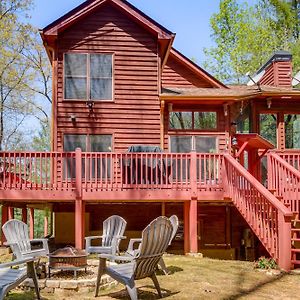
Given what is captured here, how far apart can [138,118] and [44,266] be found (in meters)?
7.48

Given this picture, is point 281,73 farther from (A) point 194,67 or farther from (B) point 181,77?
(B) point 181,77

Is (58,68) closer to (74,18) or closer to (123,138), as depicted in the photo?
(74,18)

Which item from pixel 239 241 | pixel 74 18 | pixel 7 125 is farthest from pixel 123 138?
pixel 7 125

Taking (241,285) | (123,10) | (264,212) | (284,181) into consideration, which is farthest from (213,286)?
(123,10)

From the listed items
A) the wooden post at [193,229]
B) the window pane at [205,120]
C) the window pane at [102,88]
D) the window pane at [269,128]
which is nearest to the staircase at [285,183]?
the wooden post at [193,229]

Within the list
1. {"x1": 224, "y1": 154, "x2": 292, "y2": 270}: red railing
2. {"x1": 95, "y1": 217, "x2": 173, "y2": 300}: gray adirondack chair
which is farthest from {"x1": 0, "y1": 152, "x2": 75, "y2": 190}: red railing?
{"x1": 95, "y1": 217, "x2": 173, "y2": 300}: gray adirondack chair

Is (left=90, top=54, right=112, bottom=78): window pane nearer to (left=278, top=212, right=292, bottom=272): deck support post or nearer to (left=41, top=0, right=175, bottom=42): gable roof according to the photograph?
(left=41, top=0, right=175, bottom=42): gable roof

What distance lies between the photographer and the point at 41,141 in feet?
126

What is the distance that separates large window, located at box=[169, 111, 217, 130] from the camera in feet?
47.7

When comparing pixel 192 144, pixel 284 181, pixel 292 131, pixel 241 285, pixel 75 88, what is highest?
pixel 75 88

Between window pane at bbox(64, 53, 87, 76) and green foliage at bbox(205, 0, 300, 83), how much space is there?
55.4 feet

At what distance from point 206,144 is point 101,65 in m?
3.88

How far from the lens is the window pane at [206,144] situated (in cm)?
1441

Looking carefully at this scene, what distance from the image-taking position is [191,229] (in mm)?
10969
